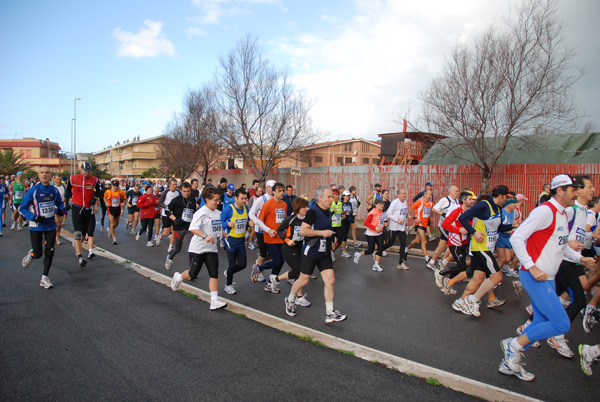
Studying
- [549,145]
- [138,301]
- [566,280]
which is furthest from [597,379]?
[549,145]

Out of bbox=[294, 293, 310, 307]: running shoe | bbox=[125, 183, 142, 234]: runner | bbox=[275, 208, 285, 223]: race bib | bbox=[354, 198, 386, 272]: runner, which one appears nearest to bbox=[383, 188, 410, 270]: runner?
bbox=[354, 198, 386, 272]: runner

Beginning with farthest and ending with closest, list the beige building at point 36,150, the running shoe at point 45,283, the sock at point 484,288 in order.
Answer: the beige building at point 36,150, the running shoe at point 45,283, the sock at point 484,288

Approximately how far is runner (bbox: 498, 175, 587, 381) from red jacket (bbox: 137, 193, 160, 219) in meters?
10.7

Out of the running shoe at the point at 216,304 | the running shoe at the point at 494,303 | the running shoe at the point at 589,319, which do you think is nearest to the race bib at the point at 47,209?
the running shoe at the point at 216,304

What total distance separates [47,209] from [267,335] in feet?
16.1

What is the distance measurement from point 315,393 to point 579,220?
4.23m

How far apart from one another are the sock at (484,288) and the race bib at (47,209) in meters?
7.45

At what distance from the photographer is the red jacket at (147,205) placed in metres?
11.8

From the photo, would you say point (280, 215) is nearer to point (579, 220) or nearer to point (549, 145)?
point (579, 220)

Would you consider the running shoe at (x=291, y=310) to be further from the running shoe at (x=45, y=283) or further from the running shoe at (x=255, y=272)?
the running shoe at (x=45, y=283)

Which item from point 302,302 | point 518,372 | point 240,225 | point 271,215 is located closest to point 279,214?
point 271,215

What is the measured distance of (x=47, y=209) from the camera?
21.9ft

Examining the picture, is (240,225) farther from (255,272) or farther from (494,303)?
(494,303)

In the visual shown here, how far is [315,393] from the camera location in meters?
3.35
